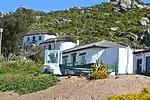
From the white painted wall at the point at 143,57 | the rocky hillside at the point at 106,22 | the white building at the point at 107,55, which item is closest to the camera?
the white painted wall at the point at 143,57

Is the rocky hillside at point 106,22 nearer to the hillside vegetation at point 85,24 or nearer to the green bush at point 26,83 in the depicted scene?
the hillside vegetation at point 85,24

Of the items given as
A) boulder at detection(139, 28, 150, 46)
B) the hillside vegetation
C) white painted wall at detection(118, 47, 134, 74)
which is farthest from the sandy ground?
boulder at detection(139, 28, 150, 46)

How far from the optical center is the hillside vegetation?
69.6 m

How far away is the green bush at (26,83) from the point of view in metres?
31.8

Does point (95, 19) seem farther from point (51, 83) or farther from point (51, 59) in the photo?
point (51, 83)

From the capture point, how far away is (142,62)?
49.2 m

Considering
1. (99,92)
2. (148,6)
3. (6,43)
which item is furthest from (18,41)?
(148,6)

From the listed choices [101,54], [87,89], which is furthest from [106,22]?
[87,89]

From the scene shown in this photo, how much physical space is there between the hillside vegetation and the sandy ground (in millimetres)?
37689

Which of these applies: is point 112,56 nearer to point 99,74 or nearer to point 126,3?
point 99,74

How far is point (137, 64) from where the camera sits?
50500 millimetres

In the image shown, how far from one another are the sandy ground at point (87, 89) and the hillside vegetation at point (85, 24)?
37689 millimetres

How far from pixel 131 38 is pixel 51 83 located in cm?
6292

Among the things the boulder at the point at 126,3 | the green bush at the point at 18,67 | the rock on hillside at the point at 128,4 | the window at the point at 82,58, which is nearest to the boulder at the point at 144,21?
the rock on hillside at the point at 128,4
